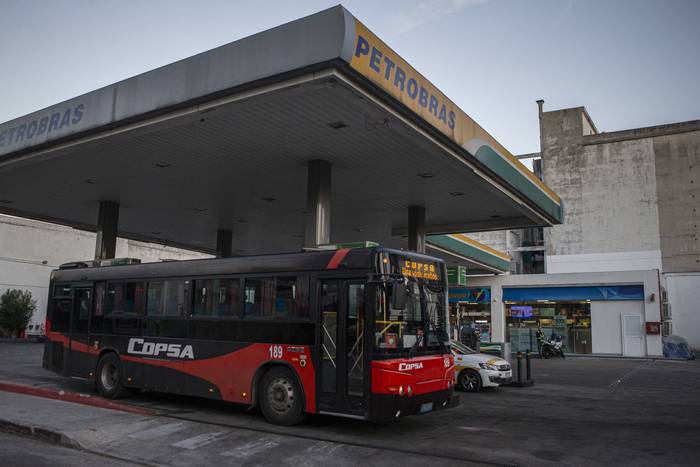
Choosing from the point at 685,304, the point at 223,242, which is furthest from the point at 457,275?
the point at 685,304

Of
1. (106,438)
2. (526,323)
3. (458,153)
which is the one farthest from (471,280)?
(106,438)

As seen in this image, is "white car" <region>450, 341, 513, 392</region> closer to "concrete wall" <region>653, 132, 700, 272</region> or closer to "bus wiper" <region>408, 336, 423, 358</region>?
"bus wiper" <region>408, 336, 423, 358</region>

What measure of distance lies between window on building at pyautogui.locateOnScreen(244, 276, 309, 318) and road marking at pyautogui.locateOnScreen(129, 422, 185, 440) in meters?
2.31

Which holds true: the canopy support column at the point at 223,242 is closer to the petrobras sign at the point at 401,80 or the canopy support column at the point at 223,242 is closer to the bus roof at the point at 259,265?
the bus roof at the point at 259,265

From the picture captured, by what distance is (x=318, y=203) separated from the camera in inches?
544

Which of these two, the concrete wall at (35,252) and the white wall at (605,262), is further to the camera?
the white wall at (605,262)

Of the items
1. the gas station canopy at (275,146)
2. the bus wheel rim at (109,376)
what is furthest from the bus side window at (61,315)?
the gas station canopy at (275,146)

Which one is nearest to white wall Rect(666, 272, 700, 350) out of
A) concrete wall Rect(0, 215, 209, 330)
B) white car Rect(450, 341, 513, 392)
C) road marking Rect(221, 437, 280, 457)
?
white car Rect(450, 341, 513, 392)

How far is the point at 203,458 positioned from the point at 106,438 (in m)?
1.90

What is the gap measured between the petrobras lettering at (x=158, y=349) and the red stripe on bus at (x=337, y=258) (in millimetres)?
3808

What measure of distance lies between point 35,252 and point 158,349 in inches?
1295

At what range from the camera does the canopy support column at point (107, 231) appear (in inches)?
730

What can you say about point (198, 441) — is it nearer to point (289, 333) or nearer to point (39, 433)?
point (289, 333)

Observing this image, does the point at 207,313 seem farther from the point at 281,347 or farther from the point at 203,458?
the point at 203,458
